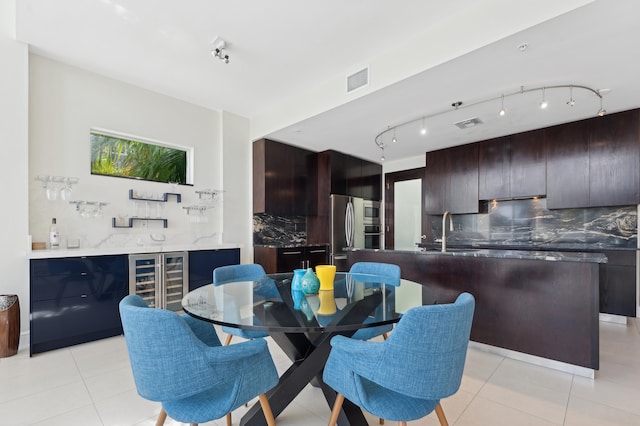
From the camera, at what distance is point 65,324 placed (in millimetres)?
2967

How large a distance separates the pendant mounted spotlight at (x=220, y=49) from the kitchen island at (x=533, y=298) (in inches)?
115

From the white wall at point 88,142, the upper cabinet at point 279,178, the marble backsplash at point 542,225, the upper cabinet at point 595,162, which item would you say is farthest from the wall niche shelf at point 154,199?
the upper cabinet at point 595,162

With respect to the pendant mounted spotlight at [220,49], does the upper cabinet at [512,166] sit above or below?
below

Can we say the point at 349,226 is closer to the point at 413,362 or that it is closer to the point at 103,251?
the point at 103,251

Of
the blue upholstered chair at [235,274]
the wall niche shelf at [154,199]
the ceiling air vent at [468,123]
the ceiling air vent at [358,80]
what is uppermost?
the ceiling air vent at [358,80]

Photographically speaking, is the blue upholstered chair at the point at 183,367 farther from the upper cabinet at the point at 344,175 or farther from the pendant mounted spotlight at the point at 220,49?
the upper cabinet at the point at 344,175

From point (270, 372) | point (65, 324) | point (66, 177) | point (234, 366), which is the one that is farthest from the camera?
point (66, 177)

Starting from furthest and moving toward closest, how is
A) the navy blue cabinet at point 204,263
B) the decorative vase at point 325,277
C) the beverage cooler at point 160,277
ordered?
the navy blue cabinet at point 204,263, the beverage cooler at point 160,277, the decorative vase at point 325,277

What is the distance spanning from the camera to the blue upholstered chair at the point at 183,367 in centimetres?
117

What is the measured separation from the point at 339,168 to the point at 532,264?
12.2 feet

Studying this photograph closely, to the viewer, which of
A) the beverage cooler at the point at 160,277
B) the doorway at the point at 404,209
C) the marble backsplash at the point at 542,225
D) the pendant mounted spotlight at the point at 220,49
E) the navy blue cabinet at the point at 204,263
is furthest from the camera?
the doorway at the point at 404,209

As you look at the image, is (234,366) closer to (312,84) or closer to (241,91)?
(312,84)

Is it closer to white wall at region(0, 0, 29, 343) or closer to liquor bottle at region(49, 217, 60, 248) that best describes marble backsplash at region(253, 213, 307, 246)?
liquor bottle at region(49, 217, 60, 248)

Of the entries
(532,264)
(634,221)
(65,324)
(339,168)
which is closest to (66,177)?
(65,324)
